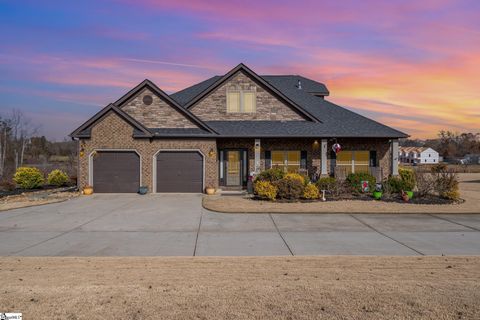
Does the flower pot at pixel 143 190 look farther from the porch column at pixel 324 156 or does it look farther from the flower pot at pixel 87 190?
the porch column at pixel 324 156

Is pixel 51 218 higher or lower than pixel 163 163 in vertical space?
lower

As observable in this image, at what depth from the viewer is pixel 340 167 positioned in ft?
73.4

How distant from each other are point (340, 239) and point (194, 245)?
3.92m

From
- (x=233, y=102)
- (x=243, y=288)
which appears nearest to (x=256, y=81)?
(x=233, y=102)

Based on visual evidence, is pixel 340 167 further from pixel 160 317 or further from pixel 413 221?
pixel 160 317

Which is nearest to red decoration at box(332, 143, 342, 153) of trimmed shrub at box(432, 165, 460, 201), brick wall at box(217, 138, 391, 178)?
brick wall at box(217, 138, 391, 178)

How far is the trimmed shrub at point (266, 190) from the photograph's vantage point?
16.9 metres

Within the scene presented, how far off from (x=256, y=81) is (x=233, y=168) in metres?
5.56

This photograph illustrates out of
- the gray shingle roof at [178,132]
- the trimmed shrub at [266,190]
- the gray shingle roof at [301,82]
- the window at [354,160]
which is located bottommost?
the trimmed shrub at [266,190]

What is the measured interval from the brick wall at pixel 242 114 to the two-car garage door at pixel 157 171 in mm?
3495

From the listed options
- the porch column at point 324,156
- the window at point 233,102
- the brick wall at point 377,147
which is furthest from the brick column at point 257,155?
the brick wall at point 377,147

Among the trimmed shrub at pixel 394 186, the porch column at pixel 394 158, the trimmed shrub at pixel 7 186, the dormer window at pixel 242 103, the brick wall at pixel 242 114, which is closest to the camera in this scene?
the trimmed shrub at pixel 394 186

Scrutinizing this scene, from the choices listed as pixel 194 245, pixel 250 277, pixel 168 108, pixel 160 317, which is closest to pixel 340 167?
pixel 168 108

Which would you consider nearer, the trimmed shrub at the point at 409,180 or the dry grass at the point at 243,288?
the dry grass at the point at 243,288
